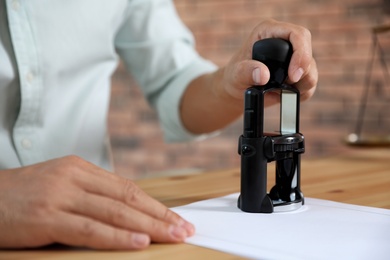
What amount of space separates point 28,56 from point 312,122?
180 cm

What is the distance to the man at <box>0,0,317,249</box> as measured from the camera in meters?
0.61

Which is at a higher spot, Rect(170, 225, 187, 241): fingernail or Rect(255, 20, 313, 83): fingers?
Rect(255, 20, 313, 83): fingers

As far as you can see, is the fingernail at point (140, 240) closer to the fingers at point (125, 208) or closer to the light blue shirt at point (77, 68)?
the fingers at point (125, 208)

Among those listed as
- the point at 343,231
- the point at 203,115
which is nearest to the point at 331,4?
the point at 203,115

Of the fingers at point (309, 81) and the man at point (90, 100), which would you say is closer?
the man at point (90, 100)

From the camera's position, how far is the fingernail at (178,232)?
0.63 metres

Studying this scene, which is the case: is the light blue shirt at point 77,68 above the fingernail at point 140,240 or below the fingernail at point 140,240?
above

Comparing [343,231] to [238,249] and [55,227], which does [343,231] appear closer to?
[238,249]

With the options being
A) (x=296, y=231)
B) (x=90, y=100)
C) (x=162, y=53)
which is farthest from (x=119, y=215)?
(x=162, y=53)

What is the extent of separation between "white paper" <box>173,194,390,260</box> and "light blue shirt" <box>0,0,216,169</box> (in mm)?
451

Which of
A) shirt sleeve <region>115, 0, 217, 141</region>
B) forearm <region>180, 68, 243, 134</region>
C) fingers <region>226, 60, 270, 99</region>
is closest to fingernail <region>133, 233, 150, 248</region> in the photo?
fingers <region>226, 60, 270, 99</region>

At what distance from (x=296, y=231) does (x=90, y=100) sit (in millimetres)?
703

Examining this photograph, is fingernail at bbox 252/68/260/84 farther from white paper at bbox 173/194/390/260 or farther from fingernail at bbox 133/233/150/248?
fingernail at bbox 133/233/150/248

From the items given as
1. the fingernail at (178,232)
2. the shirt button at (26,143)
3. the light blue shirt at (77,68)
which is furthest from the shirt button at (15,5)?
the fingernail at (178,232)
